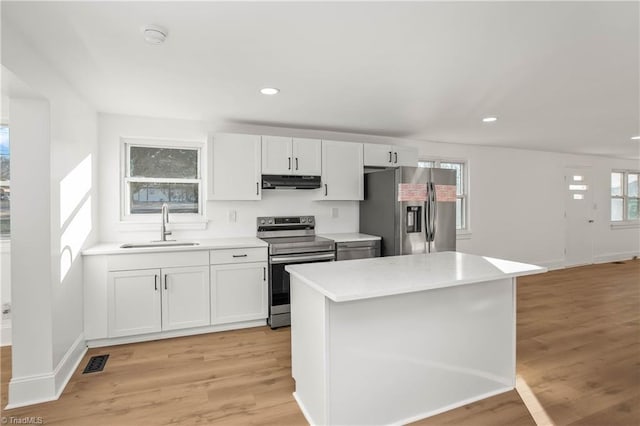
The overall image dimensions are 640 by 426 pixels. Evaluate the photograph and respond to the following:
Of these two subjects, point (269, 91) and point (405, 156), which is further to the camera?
point (405, 156)

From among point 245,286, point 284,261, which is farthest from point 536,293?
point 245,286

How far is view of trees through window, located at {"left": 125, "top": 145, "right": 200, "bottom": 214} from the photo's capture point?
3.77m

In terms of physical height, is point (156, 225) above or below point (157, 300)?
above

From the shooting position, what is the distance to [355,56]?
2.25 m

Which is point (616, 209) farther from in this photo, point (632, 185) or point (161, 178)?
point (161, 178)

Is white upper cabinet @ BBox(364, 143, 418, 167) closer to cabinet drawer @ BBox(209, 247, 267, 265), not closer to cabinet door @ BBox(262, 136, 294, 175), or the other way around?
cabinet door @ BBox(262, 136, 294, 175)

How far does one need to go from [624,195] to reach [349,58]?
328 inches

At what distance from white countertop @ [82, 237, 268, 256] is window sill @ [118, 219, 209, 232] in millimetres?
174

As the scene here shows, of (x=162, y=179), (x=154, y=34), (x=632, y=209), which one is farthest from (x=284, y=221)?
(x=632, y=209)

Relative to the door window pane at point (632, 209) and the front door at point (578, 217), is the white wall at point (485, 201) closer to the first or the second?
the front door at point (578, 217)

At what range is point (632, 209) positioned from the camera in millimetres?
7645

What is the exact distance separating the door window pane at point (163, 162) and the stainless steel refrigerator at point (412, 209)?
2192mm

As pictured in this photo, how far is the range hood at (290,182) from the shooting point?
12.8 feet

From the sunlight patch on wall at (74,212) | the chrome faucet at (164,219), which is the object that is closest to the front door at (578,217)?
the chrome faucet at (164,219)
